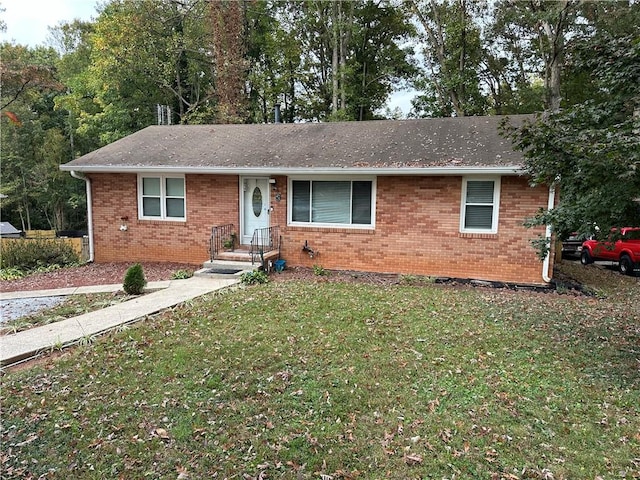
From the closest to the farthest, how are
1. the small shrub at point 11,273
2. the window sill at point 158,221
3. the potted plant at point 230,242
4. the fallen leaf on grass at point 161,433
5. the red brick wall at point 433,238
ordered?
the fallen leaf on grass at point 161,433 → the red brick wall at point 433,238 → the small shrub at point 11,273 → the potted plant at point 230,242 → the window sill at point 158,221

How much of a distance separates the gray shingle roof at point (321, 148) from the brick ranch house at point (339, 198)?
0.16 feet

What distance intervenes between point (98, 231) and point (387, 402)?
10900mm

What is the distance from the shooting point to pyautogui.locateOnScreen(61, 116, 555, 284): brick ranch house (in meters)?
9.59

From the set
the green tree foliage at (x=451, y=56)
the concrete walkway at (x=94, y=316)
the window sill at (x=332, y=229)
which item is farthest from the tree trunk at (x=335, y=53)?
the concrete walkway at (x=94, y=316)

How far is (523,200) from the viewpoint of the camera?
9.34 meters

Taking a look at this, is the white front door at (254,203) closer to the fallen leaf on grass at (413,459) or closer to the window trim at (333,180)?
the window trim at (333,180)

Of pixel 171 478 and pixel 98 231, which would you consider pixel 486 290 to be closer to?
pixel 171 478

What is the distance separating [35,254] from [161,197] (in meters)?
4.67

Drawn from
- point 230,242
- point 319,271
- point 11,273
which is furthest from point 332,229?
point 11,273

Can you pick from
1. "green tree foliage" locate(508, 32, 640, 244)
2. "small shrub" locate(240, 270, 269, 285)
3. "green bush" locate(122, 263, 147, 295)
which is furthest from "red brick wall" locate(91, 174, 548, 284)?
"green tree foliage" locate(508, 32, 640, 244)

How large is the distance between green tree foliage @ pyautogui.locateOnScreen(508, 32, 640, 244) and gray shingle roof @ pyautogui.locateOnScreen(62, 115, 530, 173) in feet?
12.3

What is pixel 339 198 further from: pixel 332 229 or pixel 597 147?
pixel 597 147

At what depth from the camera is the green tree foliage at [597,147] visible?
4457 millimetres

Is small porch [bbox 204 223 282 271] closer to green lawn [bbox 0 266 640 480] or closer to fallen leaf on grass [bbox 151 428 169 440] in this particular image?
green lawn [bbox 0 266 640 480]
